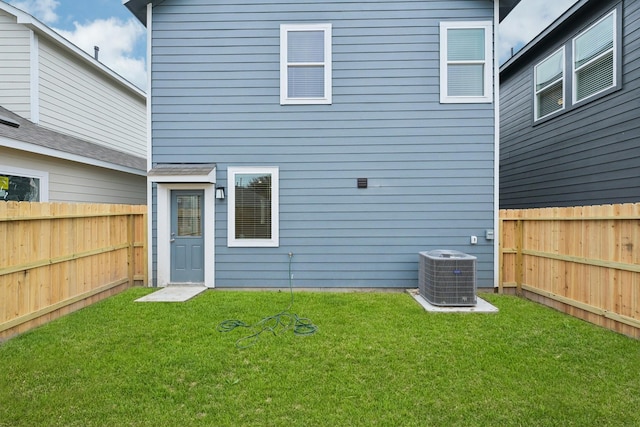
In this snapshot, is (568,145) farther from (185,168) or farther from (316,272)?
(185,168)

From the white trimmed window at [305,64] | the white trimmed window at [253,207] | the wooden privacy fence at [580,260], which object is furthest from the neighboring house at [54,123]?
the wooden privacy fence at [580,260]

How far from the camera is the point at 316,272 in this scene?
588 centimetres

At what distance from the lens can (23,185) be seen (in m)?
5.88

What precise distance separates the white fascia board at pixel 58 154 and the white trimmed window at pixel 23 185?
0.46 metres

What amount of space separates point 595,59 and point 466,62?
2.48 m

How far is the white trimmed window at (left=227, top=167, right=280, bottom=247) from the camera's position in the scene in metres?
5.86

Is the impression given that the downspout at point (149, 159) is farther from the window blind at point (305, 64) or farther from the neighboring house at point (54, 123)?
the window blind at point (305, 64)

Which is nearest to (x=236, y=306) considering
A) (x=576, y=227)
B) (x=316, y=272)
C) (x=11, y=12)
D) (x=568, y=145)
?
(x=316, y=272)

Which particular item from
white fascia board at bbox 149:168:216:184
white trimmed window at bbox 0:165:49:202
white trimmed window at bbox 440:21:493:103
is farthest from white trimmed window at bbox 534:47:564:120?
white trimmed window at bbox 0:165:49:202

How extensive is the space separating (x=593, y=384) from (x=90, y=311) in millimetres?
5932

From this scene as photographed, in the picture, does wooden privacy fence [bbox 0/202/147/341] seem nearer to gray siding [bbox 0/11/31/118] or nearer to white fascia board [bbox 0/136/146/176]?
white fascia board [bbox 0/136/146/176]

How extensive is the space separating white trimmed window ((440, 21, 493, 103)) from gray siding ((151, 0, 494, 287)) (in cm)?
17

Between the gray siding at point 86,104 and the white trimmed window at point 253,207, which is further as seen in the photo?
the gray siding at point 86,104

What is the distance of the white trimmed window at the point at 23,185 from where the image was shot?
5.57 m
